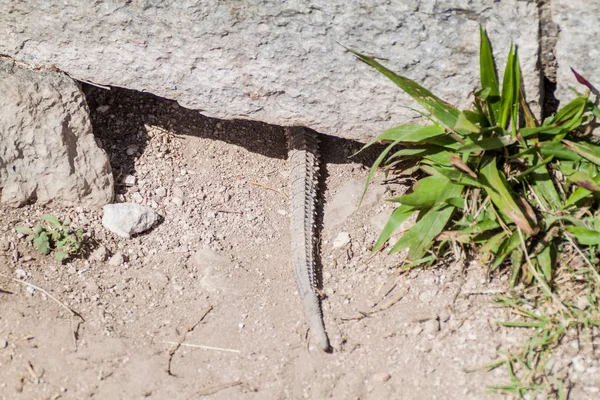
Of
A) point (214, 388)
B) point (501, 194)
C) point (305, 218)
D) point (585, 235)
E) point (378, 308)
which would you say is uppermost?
point (501, 194)

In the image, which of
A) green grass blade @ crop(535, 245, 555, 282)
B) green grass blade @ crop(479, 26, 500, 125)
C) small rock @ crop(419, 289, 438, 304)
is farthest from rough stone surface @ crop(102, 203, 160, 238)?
green grass blade @ crop(535, 245, 555, 282)

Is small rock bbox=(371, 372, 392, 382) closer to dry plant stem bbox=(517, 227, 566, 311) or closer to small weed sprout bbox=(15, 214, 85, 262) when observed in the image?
dry plant stem bbox=(517, 227, 566, 311)

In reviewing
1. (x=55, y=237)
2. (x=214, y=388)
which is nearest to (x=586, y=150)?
(x=214, y=388)

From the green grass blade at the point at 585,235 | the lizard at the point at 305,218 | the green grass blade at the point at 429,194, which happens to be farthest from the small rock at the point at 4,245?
the green grass blade at the point at 585,235

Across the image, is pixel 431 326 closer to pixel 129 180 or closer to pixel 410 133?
pixel 410 133

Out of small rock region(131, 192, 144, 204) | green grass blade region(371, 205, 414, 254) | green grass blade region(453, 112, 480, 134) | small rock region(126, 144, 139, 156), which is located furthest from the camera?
small rock region(126, 144, 139, 156)

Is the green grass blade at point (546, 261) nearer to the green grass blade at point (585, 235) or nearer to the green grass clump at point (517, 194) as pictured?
the green grass clump at point (517, 194)
